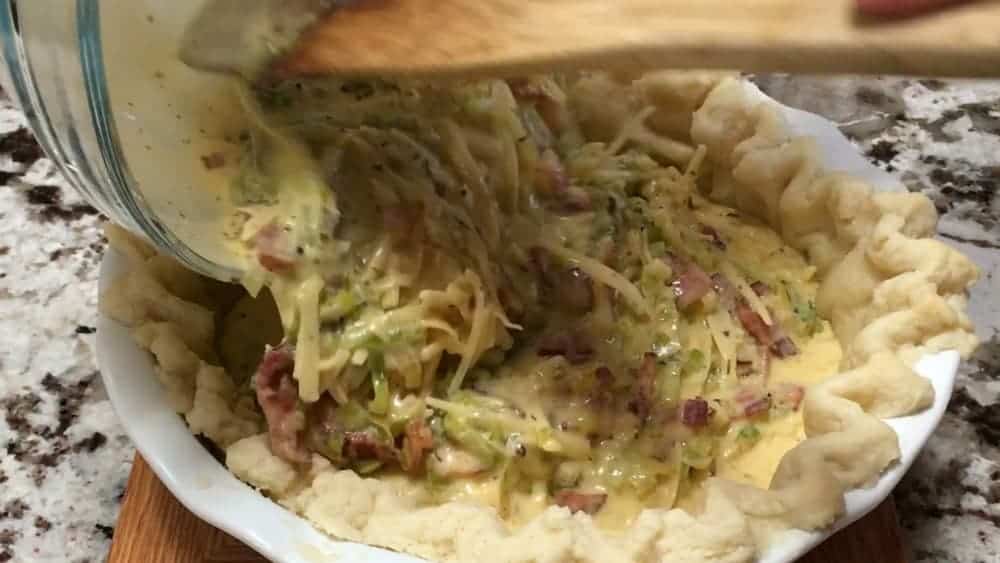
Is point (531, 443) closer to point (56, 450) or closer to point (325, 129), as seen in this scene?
point (325, 129)

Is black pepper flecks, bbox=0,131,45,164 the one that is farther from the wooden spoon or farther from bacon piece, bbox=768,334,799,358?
bacon piece, bbox=768,334,799,358

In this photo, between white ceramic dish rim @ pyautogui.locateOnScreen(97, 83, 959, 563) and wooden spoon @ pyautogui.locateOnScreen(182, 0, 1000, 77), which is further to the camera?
white ceramic dish rim @ pyautogui.locateOnScreen(97, 83, 959, 563)

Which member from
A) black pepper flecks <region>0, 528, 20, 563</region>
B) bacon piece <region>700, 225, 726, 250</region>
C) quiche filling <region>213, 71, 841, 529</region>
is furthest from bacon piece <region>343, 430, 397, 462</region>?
bacon piece <region>700, 225, 726, 250</region>

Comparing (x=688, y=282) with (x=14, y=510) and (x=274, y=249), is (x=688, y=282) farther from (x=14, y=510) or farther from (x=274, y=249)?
(x=14, y=510)

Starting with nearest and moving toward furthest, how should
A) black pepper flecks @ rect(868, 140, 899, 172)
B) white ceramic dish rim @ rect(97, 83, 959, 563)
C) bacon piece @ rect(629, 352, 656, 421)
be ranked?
white ceramic dish rim @ rect(97, 83, 959, 563) < bacon piece @ rect(629, 352, 656, 421) < black pepper flecks @ rect(868, 140, 899, 172)

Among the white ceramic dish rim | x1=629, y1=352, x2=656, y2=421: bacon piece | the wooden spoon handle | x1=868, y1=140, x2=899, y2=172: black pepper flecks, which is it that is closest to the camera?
the wooden spoon handle

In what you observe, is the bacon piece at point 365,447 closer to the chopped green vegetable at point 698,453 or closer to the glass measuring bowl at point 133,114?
the glass measuring bowl at point 133,114

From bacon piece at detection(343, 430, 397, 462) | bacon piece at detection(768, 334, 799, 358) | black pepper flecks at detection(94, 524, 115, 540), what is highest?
bacon piece at detection(768, 334, 799, 358)
